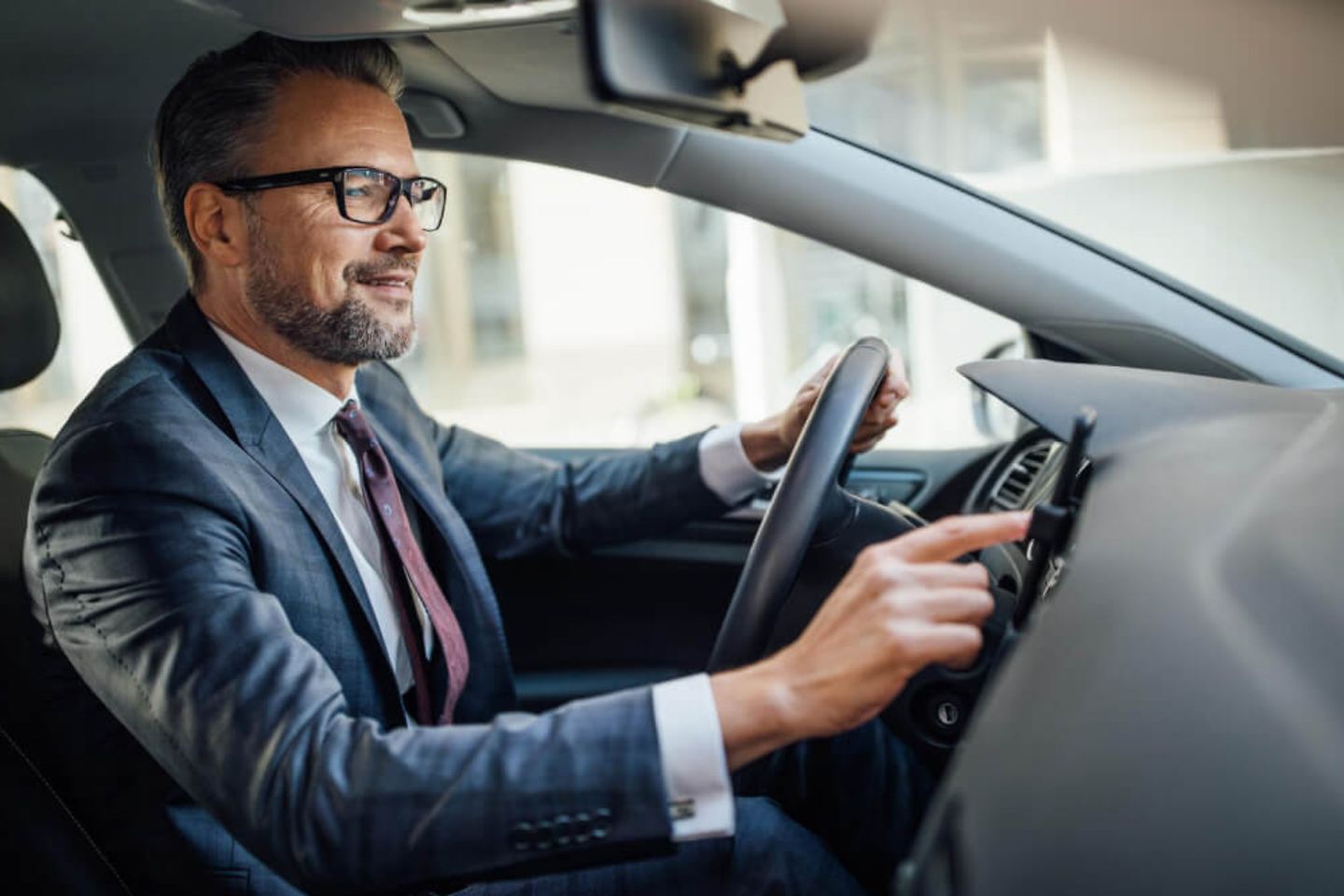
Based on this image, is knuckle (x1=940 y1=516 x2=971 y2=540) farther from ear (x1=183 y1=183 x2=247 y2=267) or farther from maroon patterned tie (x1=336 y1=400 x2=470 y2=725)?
ear (x1=183 y1=183 x2=247 y2=267)

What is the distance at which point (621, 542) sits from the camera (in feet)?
6.84

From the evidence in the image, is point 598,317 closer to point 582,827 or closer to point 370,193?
point 370,193

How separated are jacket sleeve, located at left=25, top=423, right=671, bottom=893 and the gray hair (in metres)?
0.41

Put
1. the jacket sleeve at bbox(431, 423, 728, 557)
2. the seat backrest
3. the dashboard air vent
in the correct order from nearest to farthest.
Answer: the seat backrest, the dashboard air vent, the jacket sleeve at bbox(431, 423, 728, 557)

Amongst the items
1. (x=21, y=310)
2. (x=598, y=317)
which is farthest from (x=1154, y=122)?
(x=598, y=317)

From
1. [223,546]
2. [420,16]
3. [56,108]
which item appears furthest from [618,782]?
[56,108]

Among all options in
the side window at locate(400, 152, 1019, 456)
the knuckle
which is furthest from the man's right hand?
the side window at locate(400, 152, 1019, 456)

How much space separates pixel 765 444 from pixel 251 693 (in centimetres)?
97

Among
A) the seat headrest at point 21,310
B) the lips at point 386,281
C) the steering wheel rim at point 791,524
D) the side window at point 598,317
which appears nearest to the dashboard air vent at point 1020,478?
the steering wheel rim at point 791,524

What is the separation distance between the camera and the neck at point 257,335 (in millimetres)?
1581

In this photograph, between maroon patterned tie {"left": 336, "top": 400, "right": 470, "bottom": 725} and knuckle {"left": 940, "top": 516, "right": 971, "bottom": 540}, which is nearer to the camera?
knuckle {"left": 940, "top": 516, "right": 971, "bottom": 540}

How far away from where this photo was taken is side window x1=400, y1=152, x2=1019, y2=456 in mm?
4836

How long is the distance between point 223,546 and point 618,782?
0.50 meters

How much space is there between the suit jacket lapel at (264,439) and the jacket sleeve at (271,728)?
4.2 inches
